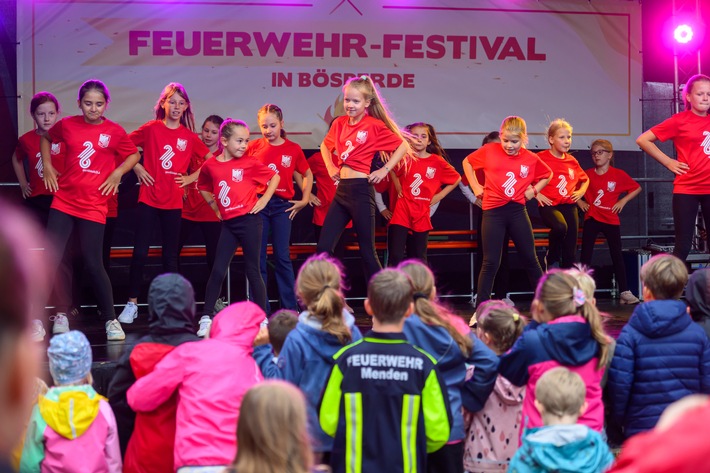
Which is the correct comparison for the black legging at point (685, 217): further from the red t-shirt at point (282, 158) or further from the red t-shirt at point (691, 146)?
the red t-shirt at point (282, 158)

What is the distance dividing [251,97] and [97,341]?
2.93 meters

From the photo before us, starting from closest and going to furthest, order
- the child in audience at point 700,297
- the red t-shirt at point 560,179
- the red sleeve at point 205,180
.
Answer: the child in audience at point 700,297, the red sleeve at point 205,180, the red t-shirt at point 560,179

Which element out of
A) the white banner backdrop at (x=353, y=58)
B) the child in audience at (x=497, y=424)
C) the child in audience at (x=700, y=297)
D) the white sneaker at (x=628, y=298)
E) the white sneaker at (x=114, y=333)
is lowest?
the child in audience at (x=497, y=424)

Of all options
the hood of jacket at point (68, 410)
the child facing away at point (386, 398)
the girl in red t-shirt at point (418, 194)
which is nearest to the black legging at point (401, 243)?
the girl in red t-shirt at point (418, 194)

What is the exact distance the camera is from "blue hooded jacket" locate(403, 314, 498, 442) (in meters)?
3.56

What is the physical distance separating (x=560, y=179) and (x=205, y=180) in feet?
11.0

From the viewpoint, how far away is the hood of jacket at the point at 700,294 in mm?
4207

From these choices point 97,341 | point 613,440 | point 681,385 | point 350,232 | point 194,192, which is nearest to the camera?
point 681,385

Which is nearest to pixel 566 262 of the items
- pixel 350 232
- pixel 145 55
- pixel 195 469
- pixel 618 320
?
pixel 618 320

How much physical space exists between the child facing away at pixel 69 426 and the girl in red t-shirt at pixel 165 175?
322 cm

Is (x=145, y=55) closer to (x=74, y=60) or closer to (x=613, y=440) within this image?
(x=74, y=60)

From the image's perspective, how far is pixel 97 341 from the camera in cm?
577

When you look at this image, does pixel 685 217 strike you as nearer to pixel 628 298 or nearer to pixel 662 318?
pixel 628 298

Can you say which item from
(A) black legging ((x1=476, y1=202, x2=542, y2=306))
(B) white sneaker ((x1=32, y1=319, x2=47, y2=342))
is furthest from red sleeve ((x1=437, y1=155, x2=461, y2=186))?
(B) white sneaker ((x1=32, y1=319, x2=47, y2=342))
